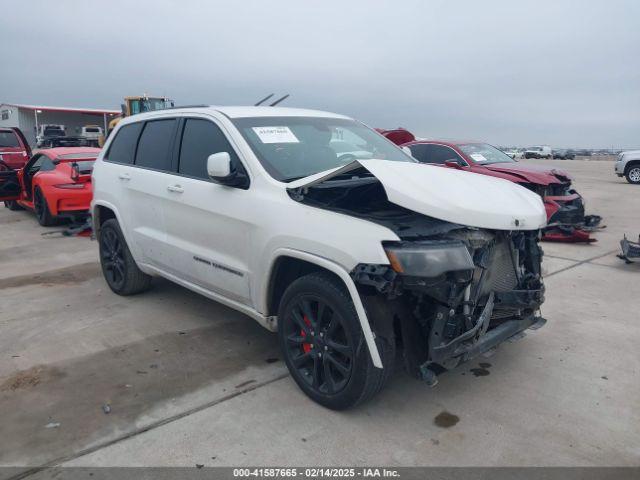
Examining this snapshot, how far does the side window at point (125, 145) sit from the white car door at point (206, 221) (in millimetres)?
899

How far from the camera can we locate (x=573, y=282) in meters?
5.86

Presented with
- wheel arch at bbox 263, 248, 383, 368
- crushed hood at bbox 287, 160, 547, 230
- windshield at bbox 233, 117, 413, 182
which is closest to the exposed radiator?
crushed hood at bbox 287, 160, 547, 230

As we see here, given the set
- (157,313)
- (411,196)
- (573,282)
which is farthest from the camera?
(573,282)

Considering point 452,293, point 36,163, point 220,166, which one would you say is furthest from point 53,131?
point 452,293

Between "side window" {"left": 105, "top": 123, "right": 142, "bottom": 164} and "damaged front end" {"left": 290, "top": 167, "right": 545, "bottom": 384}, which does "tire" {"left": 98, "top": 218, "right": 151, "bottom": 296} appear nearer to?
A: "side window" {"left": 105, "top": 123, "right": 142, "bottom": 164}

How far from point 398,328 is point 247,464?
3.57ft

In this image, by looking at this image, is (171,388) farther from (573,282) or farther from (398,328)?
(573,282)

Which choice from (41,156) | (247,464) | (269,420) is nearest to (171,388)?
(269,420)

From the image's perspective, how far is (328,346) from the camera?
3.09 metres

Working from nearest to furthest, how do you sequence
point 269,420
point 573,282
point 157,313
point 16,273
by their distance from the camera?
point 269,420
point 157,313
point 573,282
point 16,273

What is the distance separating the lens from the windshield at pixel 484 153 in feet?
29.9

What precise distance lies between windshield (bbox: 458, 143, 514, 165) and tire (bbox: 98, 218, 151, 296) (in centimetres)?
606

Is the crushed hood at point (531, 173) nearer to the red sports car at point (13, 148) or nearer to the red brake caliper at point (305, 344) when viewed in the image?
the red brake caliper at point (305, 344)

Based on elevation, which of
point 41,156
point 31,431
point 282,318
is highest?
point 41,156
